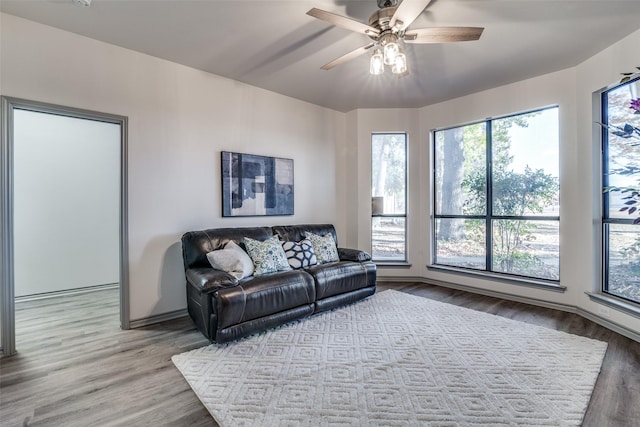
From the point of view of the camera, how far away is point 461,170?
4594mm

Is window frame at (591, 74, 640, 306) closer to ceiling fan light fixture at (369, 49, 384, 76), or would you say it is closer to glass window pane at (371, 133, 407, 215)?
glass window pane at (371, 133, 407, 215)

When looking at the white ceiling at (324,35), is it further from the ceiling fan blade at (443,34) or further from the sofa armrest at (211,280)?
the sofa armrest at (211,280)

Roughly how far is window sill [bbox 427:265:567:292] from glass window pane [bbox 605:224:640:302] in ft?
1.70

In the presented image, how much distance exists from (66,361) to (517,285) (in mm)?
4864

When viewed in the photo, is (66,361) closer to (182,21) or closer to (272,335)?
(272,335)

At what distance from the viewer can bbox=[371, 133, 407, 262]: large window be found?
5035mm

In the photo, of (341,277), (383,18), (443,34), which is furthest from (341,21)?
(341,277)

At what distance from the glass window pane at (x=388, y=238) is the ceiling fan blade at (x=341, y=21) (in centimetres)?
326

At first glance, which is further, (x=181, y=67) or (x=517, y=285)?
(x=517, y=285)

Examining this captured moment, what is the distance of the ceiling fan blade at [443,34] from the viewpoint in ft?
6.61

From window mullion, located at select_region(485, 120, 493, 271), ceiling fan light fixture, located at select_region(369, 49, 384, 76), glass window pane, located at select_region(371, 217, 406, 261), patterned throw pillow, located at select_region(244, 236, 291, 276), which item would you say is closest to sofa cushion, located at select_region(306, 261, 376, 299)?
patterned throw pillow, located at select_region(244, 236, 291, 276)

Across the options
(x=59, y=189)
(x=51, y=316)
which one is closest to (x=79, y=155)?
(x=59, y=189)

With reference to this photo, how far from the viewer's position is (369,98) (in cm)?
445

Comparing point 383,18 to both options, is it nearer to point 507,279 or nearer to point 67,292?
point 507,279
